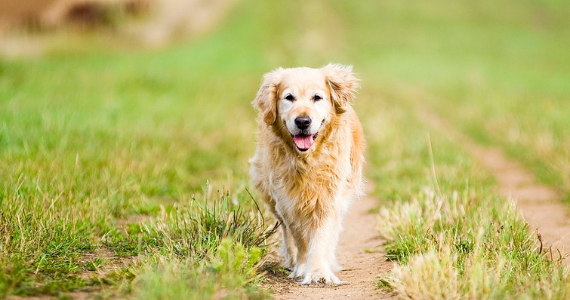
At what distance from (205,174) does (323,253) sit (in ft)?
11.2

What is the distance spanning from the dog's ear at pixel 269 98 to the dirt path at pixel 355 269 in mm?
1210

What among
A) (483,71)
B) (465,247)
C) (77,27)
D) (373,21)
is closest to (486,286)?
(465,247)

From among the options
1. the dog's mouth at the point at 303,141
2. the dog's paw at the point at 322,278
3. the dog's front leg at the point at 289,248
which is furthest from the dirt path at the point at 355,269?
the dog's mouth at the point at 303,141

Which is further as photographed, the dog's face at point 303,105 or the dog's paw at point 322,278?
the dog's face at point 303,105

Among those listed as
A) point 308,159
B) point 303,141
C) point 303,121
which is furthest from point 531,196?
point 303,121

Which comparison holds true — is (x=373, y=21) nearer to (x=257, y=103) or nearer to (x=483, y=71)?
(x=483, y=71)

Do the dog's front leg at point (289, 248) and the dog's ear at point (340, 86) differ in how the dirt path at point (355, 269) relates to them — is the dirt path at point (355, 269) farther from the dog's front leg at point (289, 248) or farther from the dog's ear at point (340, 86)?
the dog's ear at point (340, 86)

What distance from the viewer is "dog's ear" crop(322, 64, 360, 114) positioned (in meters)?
5.18

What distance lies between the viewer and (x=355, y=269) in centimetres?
514

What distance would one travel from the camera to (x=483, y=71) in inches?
903

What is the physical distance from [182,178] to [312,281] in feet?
10.3

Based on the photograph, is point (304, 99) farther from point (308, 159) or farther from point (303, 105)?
point (308, 159)

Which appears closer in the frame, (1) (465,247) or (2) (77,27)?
(1) (465,247)

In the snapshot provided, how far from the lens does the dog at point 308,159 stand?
4.85 metres
